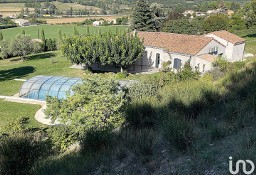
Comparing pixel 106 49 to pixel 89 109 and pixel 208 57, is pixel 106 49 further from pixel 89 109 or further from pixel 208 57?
pixel 89 109

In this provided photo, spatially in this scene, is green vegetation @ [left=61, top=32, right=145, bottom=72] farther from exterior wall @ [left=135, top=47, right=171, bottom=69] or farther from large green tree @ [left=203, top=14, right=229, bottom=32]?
large green tree @ [left=203, top=14, right=229, bottom=32]

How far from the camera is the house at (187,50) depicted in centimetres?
3020

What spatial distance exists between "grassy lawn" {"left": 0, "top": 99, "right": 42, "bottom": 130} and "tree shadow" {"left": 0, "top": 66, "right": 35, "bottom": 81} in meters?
9.57

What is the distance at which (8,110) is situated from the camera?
858 inches

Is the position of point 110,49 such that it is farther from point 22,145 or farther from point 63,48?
point 22,145

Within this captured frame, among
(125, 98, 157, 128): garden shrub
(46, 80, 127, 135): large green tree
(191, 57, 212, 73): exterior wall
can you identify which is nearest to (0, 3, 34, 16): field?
(191, 57, 212, 73): exterior wall

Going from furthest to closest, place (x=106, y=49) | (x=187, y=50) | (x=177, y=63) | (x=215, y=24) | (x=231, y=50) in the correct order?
(x=215, y=24)
(x=231, y=50)
(x=177, y=63)
(x=187, y=50)
(x=106, y=49)

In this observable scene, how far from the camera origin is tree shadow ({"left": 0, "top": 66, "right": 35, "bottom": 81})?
32562 millimetres

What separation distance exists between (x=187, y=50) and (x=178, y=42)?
7.95 ft

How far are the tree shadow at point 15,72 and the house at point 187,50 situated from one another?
13176mm

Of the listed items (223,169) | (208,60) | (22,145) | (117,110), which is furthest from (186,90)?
(208,60)

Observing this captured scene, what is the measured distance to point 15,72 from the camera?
1385 inches

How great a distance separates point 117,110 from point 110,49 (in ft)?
62.8

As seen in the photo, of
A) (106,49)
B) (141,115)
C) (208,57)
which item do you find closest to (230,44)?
(208,57)
